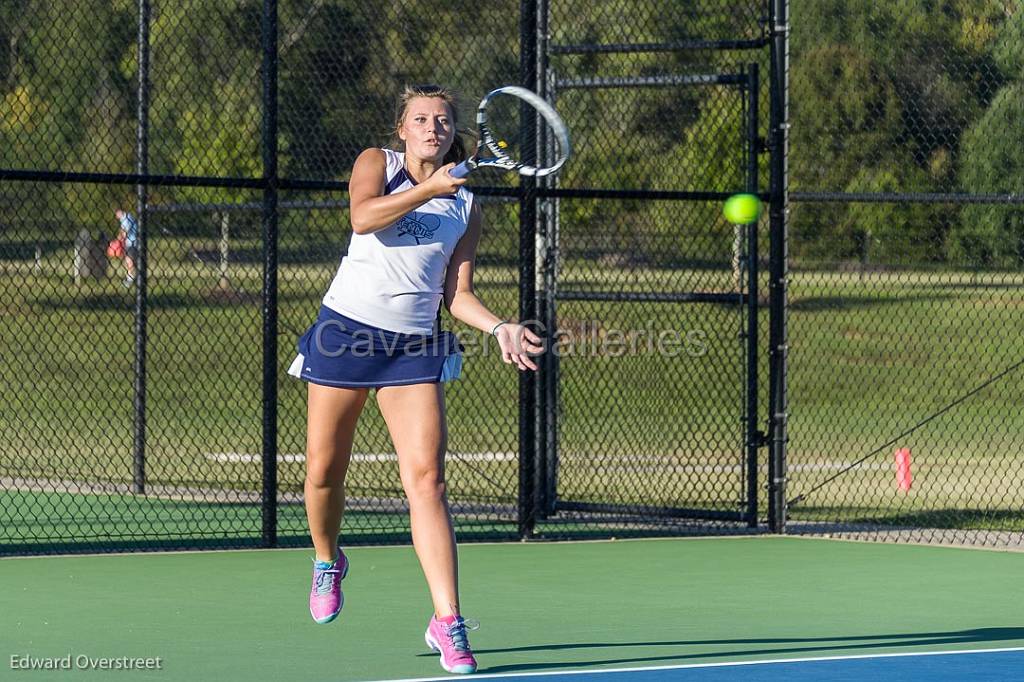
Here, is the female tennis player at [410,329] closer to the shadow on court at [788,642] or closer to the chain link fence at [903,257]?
the shadow on court at [788,642]

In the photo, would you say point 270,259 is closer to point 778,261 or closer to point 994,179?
point 778,261

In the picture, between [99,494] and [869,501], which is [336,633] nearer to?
[99,494]

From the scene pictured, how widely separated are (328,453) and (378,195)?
90 cm

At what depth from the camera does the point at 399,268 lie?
5.87 meters

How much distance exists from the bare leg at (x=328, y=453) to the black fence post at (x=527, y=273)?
2820 millimetres

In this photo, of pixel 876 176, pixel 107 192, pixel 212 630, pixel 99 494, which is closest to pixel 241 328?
pixel 107 192

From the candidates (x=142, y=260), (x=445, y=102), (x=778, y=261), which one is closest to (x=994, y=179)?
(x=778, y=261)

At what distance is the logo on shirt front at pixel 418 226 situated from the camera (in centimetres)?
588

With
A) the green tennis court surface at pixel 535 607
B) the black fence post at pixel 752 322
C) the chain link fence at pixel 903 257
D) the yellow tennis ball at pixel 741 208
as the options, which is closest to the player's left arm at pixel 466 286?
the green tennis court surface at pixel 535 607

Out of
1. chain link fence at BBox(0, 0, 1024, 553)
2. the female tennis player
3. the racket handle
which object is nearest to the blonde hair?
the female tennis player

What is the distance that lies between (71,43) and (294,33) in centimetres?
420

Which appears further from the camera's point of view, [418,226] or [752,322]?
[752,322]

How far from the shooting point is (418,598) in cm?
725

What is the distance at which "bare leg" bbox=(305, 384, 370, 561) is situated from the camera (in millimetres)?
5949
